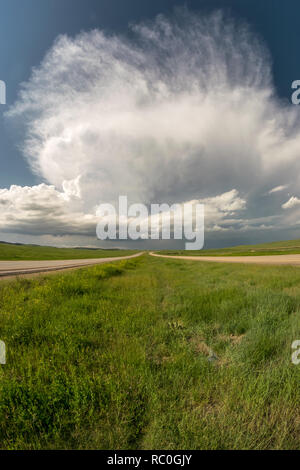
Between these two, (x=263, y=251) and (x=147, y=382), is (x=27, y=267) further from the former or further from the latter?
(x=263, y=251)

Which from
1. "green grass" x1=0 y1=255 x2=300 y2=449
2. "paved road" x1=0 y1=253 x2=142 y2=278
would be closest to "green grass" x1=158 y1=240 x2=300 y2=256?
"paved road" x1=0 y1=253 x2=142 y2=278

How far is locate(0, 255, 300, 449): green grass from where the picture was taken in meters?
1.85

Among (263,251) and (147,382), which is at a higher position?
(147,382)

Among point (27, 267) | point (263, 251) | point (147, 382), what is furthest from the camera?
point (263, 251)

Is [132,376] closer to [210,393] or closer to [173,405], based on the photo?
[173,405]

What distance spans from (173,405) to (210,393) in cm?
61

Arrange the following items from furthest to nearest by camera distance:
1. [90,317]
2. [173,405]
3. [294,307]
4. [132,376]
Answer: [294,307] < [90,317] < [132,376] < [173,405]

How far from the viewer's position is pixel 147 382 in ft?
8.30

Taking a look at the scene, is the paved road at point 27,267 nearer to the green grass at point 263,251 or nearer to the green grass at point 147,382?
the green grass at point 147,382

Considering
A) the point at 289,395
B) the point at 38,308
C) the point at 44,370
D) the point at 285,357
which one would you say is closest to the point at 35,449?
the point at 44,370

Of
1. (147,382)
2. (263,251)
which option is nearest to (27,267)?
(147,382)

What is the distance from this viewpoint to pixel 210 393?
2.42 m

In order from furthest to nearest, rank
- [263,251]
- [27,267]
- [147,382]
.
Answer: [263,251]
[27,267]
[147,382]

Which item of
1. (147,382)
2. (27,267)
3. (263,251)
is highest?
(147,382)
